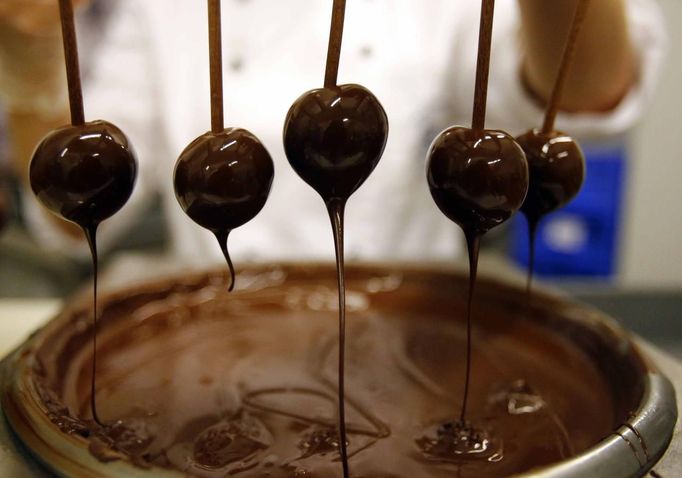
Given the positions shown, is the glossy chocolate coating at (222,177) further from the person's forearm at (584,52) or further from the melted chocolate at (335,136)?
the person's forearm at (584,52)

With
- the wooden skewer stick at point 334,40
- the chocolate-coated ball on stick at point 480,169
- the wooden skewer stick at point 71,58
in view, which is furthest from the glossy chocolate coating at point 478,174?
the wooden skewer stick at point 71,58

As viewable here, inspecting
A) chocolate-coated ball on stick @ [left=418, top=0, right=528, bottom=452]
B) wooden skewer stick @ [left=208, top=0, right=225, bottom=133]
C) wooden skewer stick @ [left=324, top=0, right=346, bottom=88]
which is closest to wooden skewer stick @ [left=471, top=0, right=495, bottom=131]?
chocolate-coated ball on stick @ [left=418, top=0, right=528, bottom=452]

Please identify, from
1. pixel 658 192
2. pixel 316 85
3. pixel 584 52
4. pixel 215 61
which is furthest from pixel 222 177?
pixel 658 192

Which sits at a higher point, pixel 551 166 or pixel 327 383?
pixel 551 166

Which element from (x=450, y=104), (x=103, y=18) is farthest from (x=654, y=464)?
(x=103, y=18)

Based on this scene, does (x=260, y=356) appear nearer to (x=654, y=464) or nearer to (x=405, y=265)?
(x=405, y=265)

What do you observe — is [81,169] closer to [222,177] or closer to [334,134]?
[222,177]
